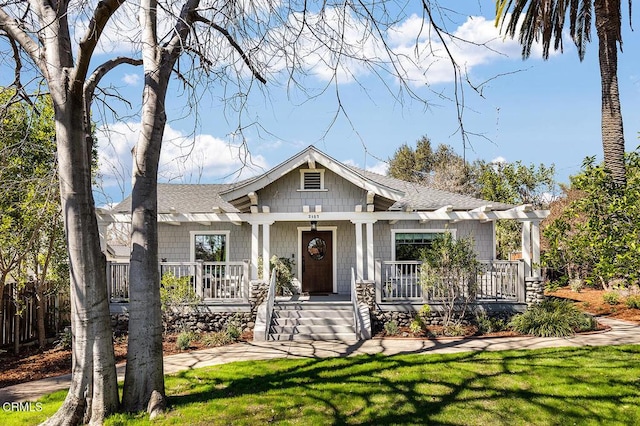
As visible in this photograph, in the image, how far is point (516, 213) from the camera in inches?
503

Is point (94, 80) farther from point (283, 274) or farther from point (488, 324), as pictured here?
point (488, 324)

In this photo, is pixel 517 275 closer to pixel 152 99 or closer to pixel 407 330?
pixel 407 330

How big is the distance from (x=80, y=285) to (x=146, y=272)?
777 millimetres

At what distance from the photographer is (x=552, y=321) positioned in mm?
11094

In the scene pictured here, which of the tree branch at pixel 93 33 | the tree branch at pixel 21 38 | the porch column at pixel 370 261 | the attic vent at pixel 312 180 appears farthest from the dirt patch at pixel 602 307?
the tree branch at pixel 21 38

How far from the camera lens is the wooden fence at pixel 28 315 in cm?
1069

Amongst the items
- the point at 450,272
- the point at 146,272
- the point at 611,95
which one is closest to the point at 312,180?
the point at 450,272

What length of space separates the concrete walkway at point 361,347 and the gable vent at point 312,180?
474 cm

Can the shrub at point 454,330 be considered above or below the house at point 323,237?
below

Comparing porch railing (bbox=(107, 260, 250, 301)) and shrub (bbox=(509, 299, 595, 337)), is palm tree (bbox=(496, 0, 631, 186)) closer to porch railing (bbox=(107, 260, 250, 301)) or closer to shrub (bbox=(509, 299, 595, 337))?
shrub (bbox=(509, 299, 595, 337))

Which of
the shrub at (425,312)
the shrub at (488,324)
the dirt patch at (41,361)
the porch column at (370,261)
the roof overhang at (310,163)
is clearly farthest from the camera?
the porch column at (370,261)

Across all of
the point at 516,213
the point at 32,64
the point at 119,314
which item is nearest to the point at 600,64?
the point at 516,213

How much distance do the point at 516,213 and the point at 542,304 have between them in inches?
99.7

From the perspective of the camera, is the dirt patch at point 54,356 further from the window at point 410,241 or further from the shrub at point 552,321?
the window at point 410,241
